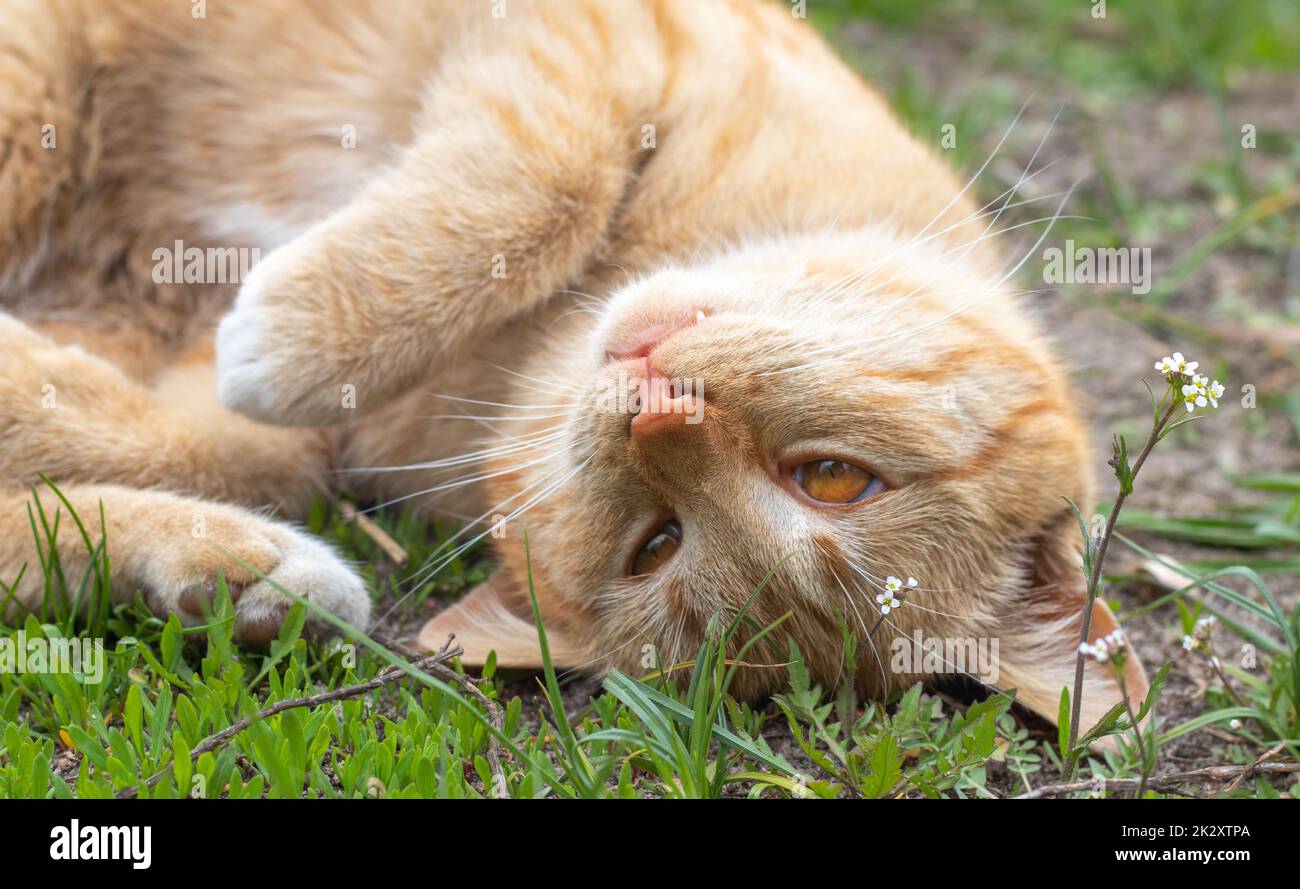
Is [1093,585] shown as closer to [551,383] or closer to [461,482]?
[551,383]

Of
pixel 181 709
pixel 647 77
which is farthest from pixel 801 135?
pixel 181 709

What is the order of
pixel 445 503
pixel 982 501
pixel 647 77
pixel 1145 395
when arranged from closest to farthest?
pixel 982 501, pixel 647 77, pixel 445 503, pixel 1145 395

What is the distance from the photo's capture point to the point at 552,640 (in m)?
2.43

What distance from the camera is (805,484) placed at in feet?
7.25

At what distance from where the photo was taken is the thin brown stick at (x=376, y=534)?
2707mm

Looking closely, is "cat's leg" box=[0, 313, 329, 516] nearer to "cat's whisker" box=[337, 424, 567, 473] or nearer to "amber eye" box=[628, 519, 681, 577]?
"cat's whisker" box=[337, 424, 567, 473]

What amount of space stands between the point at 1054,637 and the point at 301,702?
1407mm

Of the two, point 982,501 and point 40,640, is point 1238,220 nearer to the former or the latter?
point 982,501

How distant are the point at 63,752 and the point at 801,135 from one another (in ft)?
6.20

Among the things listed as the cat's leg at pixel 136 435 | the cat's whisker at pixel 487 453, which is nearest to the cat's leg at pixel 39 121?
the cat's leg at pixel 136 435

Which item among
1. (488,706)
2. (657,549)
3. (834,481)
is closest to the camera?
(488,706)

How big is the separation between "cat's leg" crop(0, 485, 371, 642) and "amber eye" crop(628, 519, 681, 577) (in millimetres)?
537

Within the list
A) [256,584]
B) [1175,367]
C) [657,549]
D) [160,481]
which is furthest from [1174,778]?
[160,481]

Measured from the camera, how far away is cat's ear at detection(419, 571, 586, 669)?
7.59 ft
